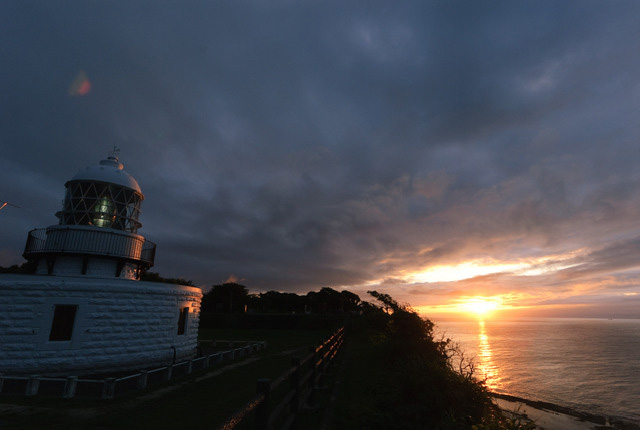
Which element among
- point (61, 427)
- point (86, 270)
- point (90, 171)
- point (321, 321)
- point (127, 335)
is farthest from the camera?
point (321, 321)

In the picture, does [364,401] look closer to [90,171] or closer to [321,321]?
[90,171]

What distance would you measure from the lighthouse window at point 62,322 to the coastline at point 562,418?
2018 centimetres

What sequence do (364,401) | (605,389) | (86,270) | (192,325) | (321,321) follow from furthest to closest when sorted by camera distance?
(321,321) → (605,389) → (192,325) → (86,270) → (364,401)

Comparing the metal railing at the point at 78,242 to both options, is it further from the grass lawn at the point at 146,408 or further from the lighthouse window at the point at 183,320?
the grass lawn at the point at 146,408

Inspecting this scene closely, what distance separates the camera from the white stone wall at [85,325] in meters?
13.0

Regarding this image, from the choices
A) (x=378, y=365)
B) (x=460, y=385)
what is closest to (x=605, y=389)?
(x=378, y=365)

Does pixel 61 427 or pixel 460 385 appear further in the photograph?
pixel 460 385

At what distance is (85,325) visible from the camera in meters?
14.1

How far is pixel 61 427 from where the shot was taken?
7.50 m

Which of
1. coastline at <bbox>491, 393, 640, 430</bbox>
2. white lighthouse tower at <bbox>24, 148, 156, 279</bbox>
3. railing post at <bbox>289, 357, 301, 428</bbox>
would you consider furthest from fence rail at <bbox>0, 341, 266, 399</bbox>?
coastline at <bbox>491, 393, 640, 430</bbox>

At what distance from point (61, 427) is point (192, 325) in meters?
12.3

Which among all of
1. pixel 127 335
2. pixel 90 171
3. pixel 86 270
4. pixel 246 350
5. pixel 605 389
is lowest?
pixel 605 389

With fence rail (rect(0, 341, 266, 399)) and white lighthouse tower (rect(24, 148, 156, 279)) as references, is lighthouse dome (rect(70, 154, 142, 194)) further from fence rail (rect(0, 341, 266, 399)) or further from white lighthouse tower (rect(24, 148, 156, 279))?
fence rail (rect(0, 341, 266, 399))

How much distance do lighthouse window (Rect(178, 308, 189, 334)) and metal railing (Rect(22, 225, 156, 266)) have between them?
427cm
